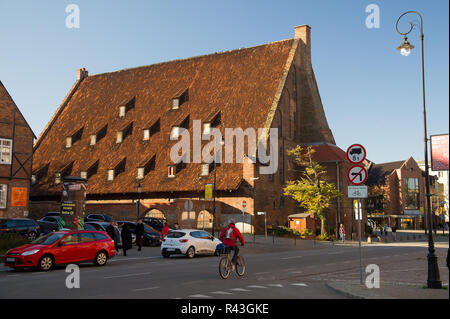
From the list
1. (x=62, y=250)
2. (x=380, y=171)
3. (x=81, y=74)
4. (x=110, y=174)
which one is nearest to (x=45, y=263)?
(x=62, y=250)

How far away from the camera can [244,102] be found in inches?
2068

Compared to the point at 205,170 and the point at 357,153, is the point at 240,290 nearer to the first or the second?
the point at 357,153

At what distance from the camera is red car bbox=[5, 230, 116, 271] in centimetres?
1819

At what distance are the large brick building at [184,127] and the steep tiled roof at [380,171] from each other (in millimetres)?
35752

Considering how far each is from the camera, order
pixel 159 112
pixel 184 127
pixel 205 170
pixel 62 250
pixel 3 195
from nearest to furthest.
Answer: pixel 62 250 < pixel 3 195 < pixel 205 170 < pixel 184 127 < pixel 159 112

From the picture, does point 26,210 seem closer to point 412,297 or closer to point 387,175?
point 412,297

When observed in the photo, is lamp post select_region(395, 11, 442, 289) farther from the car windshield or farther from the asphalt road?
the car windshield

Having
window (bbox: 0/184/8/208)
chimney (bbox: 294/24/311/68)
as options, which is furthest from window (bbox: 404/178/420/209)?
window (bbox: 0/184/8/208)

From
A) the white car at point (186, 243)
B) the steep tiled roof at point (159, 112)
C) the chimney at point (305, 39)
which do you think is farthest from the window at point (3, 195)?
the chimney at point (305, 39)

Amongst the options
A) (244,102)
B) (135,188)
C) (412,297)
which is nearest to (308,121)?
(244,102)

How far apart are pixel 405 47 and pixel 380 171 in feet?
265

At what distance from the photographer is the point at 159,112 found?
57.0 metres

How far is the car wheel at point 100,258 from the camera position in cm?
2075

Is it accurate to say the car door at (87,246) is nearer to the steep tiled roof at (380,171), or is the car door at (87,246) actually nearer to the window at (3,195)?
the window at (3,195)
